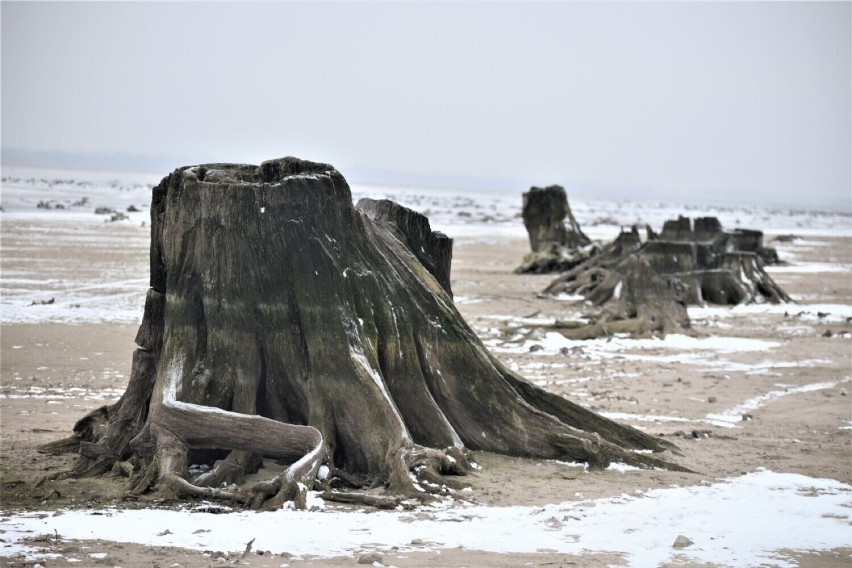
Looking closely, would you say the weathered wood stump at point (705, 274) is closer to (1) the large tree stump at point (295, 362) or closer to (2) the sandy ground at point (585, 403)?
(2) the sandy ground at point (585, 403)

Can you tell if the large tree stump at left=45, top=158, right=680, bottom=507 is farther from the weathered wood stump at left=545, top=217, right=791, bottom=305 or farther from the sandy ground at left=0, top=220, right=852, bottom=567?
the weathered wood stump at left=545, top=217, right=791, bottom=305

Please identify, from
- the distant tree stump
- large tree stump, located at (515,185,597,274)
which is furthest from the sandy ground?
large tree stump, located at (515,185,597,274)

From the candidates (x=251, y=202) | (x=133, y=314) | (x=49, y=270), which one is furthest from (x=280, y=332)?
(x=49, y=270)

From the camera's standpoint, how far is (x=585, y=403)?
1247cm

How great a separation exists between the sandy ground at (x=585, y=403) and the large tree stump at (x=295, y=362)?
40 cm

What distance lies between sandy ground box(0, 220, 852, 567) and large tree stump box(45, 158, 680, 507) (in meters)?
0.40

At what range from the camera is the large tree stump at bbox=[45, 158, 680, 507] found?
7.68 metres

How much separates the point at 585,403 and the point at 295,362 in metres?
5.27

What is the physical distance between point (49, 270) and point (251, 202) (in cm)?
2069

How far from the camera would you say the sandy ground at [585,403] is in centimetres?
655

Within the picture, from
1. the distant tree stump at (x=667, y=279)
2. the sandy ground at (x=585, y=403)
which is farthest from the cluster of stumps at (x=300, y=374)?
the distant tree stump at (x=667, y=279)

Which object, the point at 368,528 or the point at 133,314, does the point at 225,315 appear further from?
the point at 133,314

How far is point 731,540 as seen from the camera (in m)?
6.79

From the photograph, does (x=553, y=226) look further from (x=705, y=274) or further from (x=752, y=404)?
(x=752, y=404)
